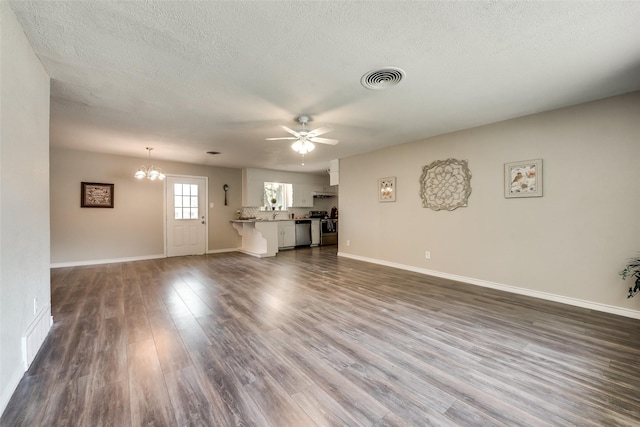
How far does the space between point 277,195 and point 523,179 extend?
6.24 m

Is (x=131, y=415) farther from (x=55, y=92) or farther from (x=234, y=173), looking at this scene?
(x=234, y=173)

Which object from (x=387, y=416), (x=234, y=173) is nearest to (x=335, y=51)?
(x=387, y=416)

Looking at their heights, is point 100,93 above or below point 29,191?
above

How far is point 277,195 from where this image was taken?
8.21 metres

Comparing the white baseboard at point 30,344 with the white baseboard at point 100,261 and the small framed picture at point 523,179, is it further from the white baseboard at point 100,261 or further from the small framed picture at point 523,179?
the small framed picture at point 523,179

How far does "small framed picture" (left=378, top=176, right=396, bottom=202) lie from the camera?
5113mm

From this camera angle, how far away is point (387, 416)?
1432 millimetres

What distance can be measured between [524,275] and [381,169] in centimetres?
297

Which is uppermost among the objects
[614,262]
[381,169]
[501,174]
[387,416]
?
[381,169]

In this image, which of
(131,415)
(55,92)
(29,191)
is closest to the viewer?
(131,415)

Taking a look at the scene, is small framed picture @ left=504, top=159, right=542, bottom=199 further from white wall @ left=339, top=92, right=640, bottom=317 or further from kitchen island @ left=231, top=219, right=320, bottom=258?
kitchen island @ left=231, top=219, right=320, bottom=258

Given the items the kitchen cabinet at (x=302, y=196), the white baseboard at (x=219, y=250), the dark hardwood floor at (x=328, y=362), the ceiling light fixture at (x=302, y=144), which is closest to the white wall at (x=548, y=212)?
the dark hardwood floor at (x=328, y=362)

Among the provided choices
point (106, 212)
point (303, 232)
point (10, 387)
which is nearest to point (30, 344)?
point (10, 387)

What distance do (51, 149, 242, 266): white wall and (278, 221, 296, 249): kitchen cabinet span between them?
2551 mm
